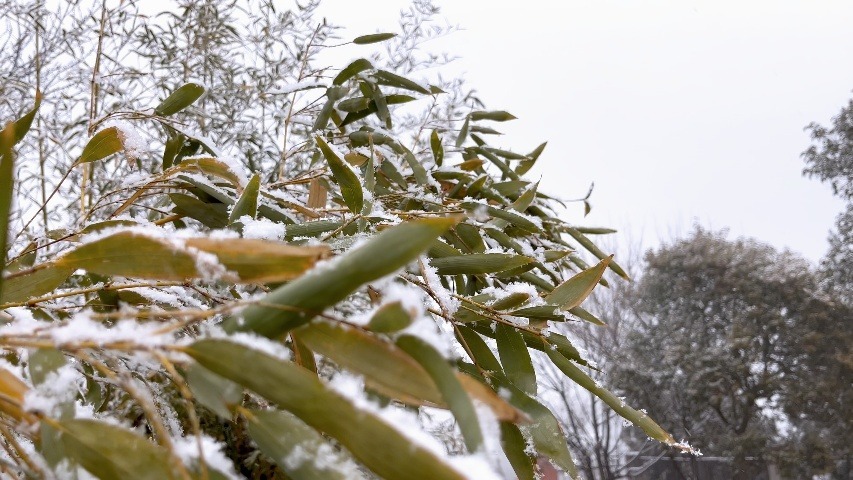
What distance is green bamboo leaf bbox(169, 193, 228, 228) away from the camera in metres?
0.66

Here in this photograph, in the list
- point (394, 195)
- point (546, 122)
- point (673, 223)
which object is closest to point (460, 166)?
point (394, 195)

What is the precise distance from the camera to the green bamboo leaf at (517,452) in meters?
0.47

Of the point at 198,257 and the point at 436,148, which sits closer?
the point at 198,257

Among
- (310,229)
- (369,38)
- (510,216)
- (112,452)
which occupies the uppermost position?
(369,38)

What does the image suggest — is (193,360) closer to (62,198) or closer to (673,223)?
(62,198)

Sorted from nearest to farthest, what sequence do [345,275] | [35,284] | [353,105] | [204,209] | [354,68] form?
1. [345,275]
2. [35,284]
3. [204,209]
4. [354,68]
5. [353,105]

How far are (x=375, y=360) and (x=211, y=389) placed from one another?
0.06 m

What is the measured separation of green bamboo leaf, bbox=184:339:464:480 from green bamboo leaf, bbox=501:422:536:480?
25 cm

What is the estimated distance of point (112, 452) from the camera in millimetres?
254

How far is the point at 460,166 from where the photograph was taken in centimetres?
104

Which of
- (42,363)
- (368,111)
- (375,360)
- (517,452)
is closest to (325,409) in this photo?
(375,360)

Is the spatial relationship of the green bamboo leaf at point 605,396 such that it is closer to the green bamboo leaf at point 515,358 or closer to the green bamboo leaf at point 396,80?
the green bamboo leaf at point 515,358

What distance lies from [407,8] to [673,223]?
8553 mm

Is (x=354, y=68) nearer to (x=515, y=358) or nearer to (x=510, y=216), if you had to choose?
(x=510, y=216)
